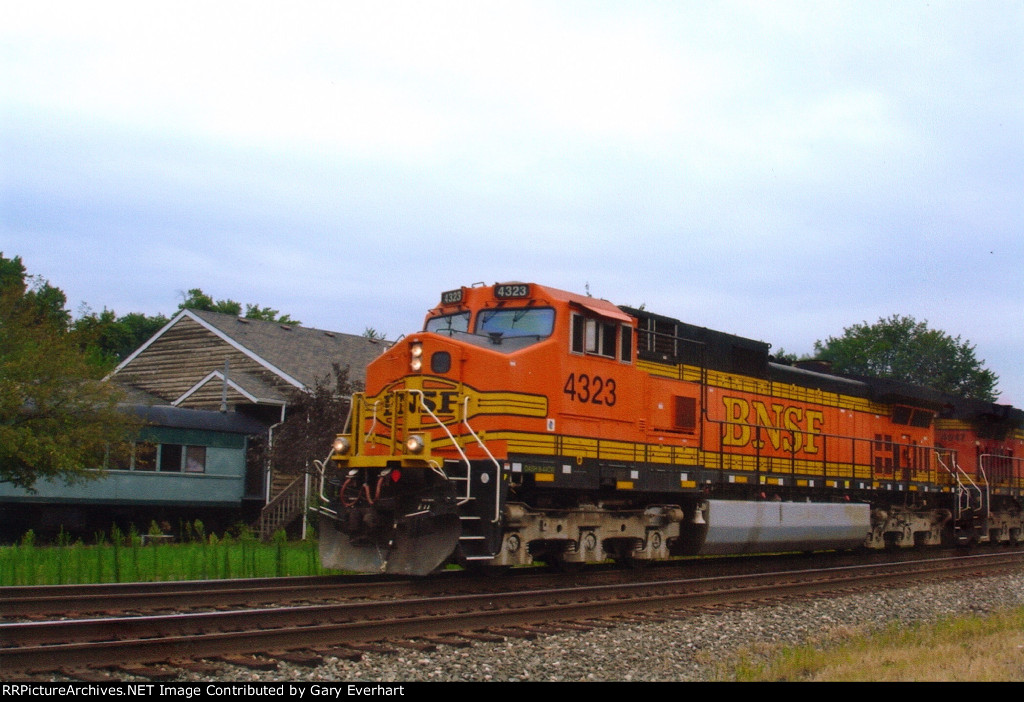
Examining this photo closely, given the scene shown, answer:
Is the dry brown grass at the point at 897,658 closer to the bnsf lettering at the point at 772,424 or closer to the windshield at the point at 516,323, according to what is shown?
the windshield at the point at 516,323

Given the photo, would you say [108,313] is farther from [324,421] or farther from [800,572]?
[800,572]

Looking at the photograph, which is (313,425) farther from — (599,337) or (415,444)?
(415,444)

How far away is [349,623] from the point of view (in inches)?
338

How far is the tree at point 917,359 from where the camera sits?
170 feet

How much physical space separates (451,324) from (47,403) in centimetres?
962

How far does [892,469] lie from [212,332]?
2022cm

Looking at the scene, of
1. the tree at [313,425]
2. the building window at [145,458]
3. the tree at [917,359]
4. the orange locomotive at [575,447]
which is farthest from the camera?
the tree at [917,359]

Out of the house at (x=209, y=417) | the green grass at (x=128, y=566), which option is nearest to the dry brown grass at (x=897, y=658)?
the green grass at (x=128, y=566)

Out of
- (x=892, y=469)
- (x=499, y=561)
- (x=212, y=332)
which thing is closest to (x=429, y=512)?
(x=499, y=561)

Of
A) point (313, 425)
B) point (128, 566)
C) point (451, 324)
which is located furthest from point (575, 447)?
A: point (313, 425)

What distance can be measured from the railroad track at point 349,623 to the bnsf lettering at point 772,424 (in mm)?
2813

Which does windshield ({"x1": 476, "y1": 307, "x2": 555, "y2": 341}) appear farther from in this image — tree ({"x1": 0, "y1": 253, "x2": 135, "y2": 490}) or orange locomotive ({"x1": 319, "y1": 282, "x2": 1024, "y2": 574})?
tree ({"x1": 0, "y1": 253, "x2": 135, "y2": 490})

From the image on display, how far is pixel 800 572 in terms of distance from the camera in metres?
15.0

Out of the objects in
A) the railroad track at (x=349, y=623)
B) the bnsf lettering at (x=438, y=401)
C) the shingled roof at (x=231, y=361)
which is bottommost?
the railroad track at (x=349, y=623)
